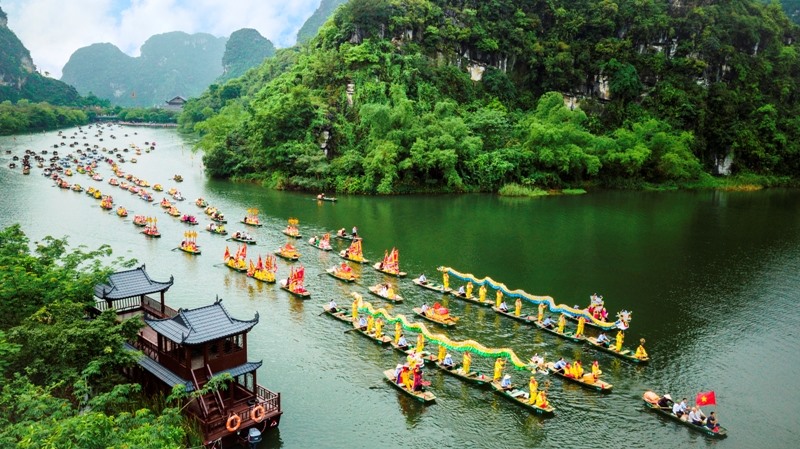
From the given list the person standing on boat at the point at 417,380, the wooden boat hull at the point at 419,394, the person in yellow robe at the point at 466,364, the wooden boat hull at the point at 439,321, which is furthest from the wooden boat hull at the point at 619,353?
the person standing on boat at the point at 417,380

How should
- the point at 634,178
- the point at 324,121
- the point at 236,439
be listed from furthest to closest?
the point at 634,178 → the point at 324,121 → the point at 236,439

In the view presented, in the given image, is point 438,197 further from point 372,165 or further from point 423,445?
point 423,445

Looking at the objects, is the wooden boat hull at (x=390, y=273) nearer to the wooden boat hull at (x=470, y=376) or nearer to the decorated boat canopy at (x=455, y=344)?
the decorated boat canopy at (x=455, y=344)

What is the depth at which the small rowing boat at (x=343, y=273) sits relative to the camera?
37406 mm

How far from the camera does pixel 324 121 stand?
73.1 metres

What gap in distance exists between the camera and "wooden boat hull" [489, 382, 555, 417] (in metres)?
22.9

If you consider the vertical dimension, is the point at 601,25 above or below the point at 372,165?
above

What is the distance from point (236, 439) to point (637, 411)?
15.1 meters

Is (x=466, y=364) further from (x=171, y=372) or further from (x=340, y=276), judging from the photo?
(x=340, y=276)

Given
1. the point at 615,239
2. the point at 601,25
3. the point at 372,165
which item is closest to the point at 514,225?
the point at 615,239

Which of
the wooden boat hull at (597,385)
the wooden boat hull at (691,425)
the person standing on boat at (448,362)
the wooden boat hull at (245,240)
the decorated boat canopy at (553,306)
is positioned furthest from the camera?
the wooden boat hull at (245,240)

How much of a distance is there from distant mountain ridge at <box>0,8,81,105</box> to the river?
108 meters

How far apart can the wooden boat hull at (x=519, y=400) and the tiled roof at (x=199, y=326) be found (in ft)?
33.8

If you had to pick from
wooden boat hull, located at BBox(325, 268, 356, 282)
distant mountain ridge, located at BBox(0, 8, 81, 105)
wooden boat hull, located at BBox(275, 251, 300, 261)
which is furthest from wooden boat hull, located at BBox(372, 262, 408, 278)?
distant mountain ridge, located at BBox(0, 8, 81, 105)
